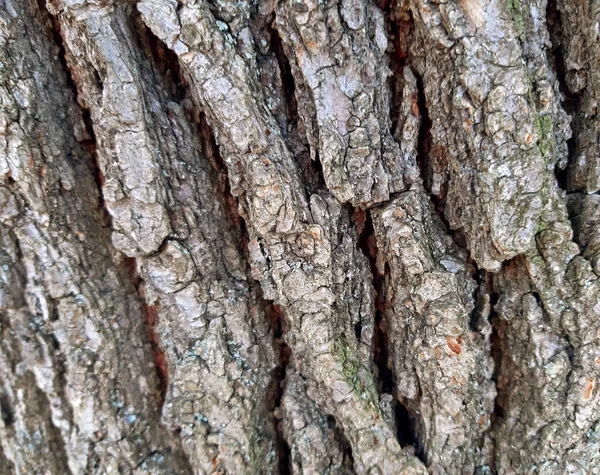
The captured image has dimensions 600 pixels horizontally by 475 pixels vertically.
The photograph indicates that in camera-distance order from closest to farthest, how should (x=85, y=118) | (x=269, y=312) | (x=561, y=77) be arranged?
(x=561, y=77) < (x=85, y=118) < (x=269, y=312)

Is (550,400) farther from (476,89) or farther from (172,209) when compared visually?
(172,209)

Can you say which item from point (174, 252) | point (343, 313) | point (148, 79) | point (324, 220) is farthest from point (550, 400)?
point (148, 79)

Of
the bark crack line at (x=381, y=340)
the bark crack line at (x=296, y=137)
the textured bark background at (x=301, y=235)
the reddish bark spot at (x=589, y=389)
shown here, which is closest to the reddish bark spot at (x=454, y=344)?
the textured bark background at (x=301, y=235)

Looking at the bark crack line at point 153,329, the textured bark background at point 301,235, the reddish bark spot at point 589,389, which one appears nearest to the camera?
the textured bark background at point 301,235

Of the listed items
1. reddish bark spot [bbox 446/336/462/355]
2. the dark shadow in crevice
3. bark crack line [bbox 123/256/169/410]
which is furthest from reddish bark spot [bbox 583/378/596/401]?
bark crack line [bbox 123/256/169/410]

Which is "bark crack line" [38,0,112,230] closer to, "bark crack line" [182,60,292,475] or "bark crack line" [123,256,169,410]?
"bark crack line" [123,256,169,410]

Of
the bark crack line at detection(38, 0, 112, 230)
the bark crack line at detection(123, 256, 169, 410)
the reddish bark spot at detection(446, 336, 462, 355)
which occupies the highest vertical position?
the bark crack line at detection(38, 0, 112, 230)

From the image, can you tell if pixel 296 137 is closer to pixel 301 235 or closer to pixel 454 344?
pixel 301 235

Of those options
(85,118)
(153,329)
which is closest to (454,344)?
(153,329)

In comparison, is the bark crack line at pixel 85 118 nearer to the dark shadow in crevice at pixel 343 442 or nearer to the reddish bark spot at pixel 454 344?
the dark shadow in crevice at pixel 343 442
